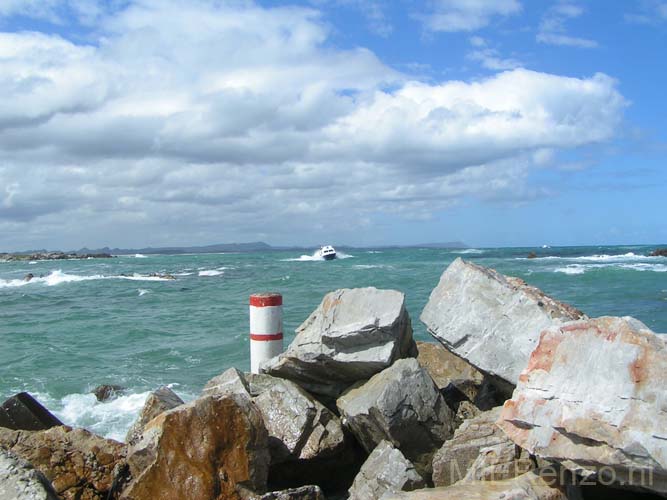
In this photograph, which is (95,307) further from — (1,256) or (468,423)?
(1,256)

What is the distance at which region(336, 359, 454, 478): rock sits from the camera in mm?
5262

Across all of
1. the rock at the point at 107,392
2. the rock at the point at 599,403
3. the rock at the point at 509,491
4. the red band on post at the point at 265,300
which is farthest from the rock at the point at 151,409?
the rock at the point at 107,392

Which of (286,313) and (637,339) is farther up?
(637,339)

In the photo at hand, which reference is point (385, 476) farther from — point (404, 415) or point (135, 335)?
point (135, 335)

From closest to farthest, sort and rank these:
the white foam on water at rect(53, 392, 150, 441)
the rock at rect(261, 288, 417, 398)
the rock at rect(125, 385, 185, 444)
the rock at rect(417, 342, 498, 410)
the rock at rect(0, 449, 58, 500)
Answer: the rock at rect(0, 449, 58, 500) < the rock at rect(125, 385, 185, 444) < the rock at rect(261, 288, 417, 398) < the rock at rect(417, 342, 498, 410) < the white foam on water at rect(53, 392, 150, 441)

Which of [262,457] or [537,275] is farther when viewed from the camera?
[537,275]

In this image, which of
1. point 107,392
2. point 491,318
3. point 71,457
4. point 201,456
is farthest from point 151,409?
point 107,392

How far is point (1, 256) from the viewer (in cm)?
13088

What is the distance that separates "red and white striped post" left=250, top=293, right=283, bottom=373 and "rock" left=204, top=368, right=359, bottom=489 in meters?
1.45

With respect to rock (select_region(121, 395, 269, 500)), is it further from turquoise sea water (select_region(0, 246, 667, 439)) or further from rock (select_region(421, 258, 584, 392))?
turquoise sea water (select_region(0, 246, 667, 439))

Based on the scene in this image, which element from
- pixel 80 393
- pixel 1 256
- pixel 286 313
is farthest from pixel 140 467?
pixel 1 256

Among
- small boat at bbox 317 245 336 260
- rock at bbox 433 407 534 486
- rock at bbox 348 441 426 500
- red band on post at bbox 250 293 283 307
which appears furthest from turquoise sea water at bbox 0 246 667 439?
small boat at bbox 317 245 336 260

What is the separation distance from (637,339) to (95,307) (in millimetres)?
23654

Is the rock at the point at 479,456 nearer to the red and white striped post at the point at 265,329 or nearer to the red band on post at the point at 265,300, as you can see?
the red and white striped post at the point at 265,329
